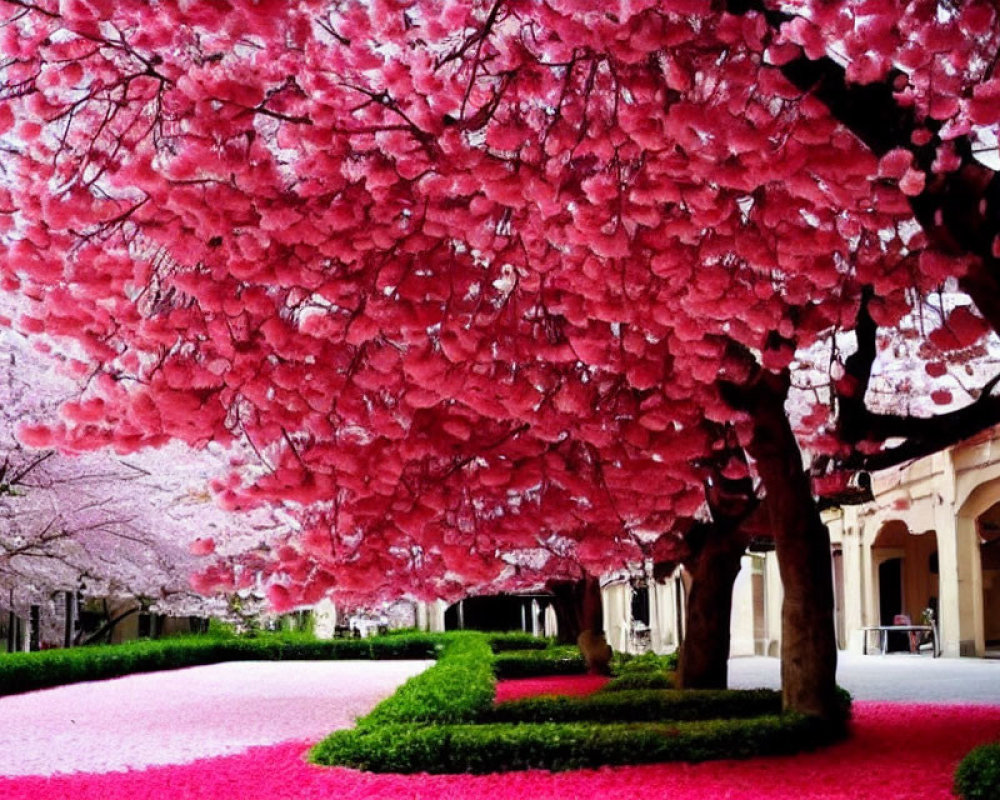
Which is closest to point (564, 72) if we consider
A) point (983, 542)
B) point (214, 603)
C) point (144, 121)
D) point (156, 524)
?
point (144, 121)

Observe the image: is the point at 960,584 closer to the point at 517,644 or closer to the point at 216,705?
the point at 517,644

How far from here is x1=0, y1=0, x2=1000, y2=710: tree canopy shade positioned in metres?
5.16

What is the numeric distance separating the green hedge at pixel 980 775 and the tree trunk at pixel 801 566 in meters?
3.52

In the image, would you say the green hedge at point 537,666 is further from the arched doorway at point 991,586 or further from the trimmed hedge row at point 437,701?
the arched doorway at point 991,586

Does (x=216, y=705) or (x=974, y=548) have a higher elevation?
(x=974, y=548)

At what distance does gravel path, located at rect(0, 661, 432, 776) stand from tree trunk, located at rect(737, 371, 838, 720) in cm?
606

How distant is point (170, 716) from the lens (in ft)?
62.0

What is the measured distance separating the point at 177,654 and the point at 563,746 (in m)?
28.2

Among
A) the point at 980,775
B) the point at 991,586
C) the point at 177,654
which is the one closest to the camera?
the point at 980,775

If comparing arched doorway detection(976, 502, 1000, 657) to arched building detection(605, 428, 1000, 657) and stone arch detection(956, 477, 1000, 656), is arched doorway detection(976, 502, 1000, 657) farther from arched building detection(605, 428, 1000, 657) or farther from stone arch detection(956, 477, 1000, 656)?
stone arch detection(956, 477, 1000, 656)

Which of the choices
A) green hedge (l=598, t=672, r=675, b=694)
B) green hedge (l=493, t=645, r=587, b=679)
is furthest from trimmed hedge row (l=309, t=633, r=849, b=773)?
green hedge (l=493, t=645, r=587, b=679)

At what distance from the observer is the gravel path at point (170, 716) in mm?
13664

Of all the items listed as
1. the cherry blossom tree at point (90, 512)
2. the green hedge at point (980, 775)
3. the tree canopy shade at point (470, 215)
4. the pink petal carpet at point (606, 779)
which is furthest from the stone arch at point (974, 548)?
the green hedge at point (980, 775)

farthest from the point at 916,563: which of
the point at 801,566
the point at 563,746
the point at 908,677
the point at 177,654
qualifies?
the point at 563,746
